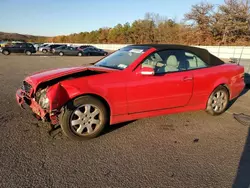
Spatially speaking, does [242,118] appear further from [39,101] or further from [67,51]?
[67,51]

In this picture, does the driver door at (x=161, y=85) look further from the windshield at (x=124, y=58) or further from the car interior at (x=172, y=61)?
the windshield at (x=124, y=58)

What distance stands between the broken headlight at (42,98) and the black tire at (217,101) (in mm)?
3325

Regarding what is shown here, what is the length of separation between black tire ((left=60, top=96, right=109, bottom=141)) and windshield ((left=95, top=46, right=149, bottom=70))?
0.86m

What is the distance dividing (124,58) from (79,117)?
1531 millimetres

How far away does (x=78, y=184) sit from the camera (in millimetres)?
2469

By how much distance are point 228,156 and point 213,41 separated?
143 ft

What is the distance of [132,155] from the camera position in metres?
3.13

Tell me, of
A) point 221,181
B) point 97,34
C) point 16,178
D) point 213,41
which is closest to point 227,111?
point 221,181

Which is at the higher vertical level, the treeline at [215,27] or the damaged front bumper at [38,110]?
the treeline at [215,27]

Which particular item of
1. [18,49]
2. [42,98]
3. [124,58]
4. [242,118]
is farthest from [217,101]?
[18,49]

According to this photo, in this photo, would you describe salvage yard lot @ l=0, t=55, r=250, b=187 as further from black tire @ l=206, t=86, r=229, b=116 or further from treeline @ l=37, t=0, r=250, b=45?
treeline @ l=37, t=0, r=250, b=45

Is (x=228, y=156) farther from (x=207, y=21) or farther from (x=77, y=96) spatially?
(x=207, y=21)

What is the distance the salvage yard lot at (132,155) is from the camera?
2.56m

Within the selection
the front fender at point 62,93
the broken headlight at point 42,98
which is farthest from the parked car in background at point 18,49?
the front fender at point 62,93
